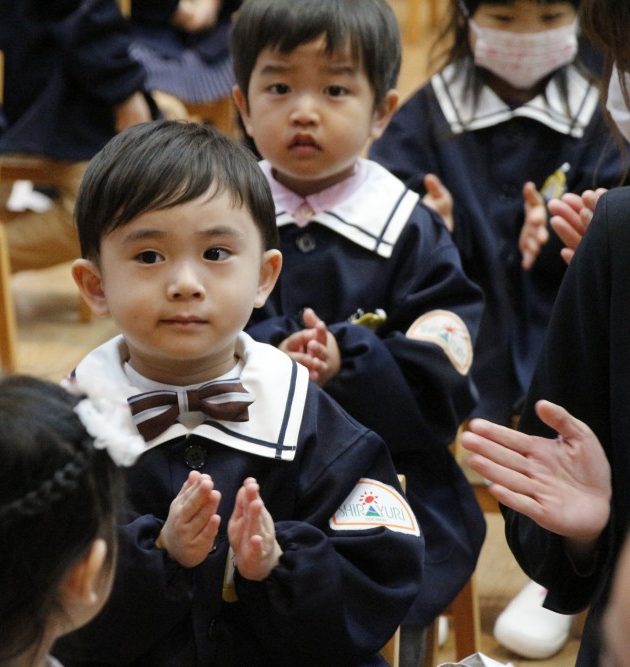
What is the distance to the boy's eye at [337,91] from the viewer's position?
2025mm

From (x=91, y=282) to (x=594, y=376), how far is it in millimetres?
588

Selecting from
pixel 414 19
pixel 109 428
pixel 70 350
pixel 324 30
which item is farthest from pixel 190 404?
pixel 414 19

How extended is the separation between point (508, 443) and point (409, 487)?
61 cm

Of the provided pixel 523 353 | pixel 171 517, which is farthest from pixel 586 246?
pixel 523 353

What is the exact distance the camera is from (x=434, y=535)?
2018mm

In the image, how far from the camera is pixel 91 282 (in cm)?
157

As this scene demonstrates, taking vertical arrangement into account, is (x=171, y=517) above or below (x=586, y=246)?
below

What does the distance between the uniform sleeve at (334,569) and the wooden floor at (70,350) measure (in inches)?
36.2

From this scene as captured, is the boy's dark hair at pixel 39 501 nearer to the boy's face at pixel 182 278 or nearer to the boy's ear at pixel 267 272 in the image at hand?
the boy's face at pixel 182 278

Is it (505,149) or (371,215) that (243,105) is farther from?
(505,149)

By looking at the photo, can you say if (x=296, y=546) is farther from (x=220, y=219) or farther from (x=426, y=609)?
(x=426, y=609)

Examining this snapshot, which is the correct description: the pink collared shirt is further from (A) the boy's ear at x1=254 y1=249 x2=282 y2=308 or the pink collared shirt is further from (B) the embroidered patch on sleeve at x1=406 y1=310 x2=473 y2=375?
(A) the boy's ear at x1=254 y1=249 x2=282 y2=308

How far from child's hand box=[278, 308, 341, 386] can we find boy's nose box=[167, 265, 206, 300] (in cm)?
39

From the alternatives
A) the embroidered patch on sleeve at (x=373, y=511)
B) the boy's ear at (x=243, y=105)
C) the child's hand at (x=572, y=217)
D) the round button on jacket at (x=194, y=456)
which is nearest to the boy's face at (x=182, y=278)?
the round button on jacket at (x=194, y=456)
